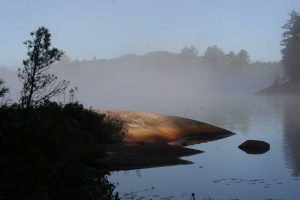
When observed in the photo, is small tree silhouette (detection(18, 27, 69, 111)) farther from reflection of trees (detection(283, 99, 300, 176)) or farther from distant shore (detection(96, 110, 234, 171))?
reflection of trees (detection(283, 99, 300, 176))

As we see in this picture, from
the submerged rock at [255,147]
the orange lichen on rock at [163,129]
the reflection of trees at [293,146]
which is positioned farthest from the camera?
the orange lichen on rock at [163,129]

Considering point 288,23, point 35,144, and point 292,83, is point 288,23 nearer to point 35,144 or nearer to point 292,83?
point 292,83

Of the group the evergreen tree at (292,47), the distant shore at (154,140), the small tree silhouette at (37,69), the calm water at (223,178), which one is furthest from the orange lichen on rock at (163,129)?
the evergreen tree at (292,47)

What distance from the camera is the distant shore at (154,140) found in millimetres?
25156

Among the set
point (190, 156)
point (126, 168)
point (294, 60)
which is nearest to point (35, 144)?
point (126, 168)

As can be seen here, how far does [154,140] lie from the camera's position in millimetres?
35844

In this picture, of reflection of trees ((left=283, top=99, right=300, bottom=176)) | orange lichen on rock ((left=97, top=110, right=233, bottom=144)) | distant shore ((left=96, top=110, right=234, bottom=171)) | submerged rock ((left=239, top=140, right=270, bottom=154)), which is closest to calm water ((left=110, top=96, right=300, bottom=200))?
reflection of trees ((left=283, top=99, right=300, bottom=176))

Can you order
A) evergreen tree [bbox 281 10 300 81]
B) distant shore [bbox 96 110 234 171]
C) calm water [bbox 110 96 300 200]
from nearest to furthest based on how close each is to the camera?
calm water [bbox 110 96 300 200] < distant shore [bbox 96 110 234 171] < evergreen tree [bbox 281 10 300 81]

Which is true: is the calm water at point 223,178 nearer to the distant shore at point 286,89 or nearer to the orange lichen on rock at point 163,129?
the orange lichen on rock at point 163,129

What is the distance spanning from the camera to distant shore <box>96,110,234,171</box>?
2516 cm

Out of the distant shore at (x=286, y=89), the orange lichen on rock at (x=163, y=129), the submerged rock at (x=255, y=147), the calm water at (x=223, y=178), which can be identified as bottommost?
the calm water at (x=223, y=178)

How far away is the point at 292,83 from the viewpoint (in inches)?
5531

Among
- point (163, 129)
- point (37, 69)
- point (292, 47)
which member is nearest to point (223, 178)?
point (37, 69)

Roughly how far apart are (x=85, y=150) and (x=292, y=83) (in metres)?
125
